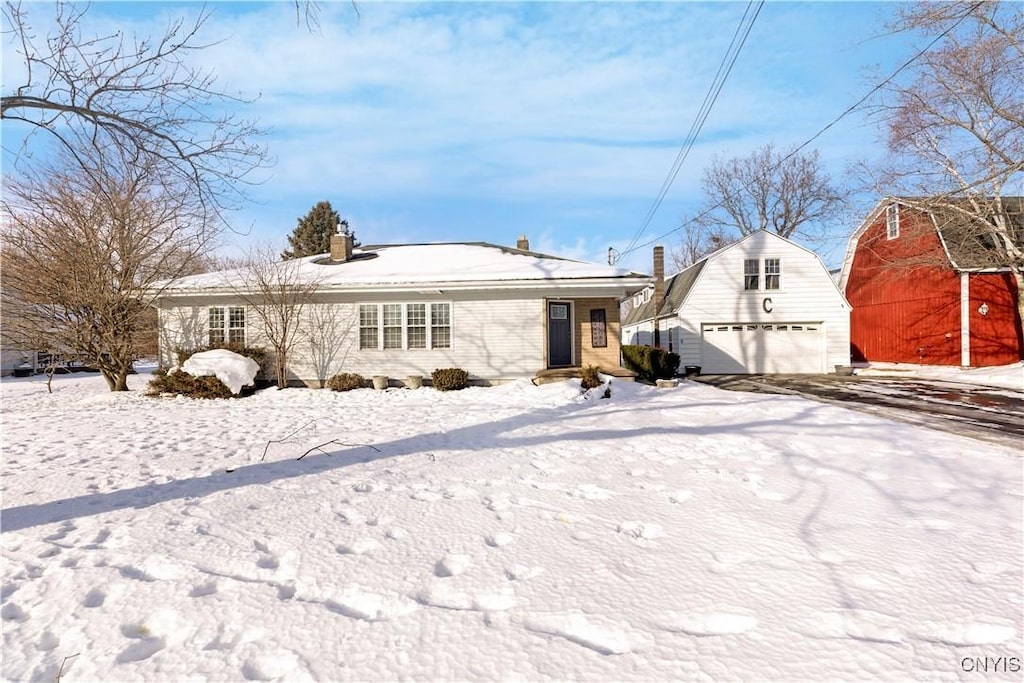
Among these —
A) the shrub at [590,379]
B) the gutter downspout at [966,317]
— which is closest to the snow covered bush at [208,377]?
the shrub at [590,379]

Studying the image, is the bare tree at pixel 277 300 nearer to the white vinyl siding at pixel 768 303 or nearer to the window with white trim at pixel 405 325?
the window with white trim at pixel 405 325

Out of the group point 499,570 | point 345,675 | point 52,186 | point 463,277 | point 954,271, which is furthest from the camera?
point 954,271

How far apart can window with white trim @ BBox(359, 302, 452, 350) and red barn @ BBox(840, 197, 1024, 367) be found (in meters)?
14.8

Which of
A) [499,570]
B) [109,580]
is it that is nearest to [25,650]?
[109,580]

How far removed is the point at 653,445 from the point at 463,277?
27.0ft

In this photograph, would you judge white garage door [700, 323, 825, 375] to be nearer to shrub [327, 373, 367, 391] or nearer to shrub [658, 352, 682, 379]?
shrub [658, 352, 682, 379]

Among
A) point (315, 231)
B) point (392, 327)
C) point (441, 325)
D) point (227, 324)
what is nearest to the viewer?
point (441, 325)

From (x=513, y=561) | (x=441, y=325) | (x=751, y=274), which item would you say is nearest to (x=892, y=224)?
(x=751, y=274)

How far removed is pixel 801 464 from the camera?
4691mm

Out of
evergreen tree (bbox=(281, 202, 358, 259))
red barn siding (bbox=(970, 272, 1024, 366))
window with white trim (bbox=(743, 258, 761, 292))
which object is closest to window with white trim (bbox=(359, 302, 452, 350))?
window with white trim (bbox=(743, 258, 761, 292))

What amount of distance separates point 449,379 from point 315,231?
→ 28893 mm

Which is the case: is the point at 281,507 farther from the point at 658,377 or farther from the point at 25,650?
the point at 658,377

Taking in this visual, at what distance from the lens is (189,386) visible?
11.3 metres

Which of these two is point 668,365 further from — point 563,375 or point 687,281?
point 687,281
